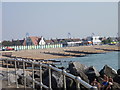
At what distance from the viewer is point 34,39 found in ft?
328

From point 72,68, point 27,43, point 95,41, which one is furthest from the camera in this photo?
point 95,41

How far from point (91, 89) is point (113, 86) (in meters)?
5.39

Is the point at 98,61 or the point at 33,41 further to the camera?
the point at 33,41

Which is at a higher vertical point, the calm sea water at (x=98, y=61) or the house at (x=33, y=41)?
the house at (x=33, y=41)

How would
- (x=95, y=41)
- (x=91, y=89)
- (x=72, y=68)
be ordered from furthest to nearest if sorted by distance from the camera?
(x=95, y=41), (x=72, y=68), (x=91, y=89)

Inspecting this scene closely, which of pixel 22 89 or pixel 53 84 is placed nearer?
pixel 22 89

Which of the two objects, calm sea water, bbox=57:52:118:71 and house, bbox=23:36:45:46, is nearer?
calm sea water, bbox=57:52:118:71

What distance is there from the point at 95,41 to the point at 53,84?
112272 millimetres

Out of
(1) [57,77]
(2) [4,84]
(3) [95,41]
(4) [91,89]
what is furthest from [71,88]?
(3) [95,41]

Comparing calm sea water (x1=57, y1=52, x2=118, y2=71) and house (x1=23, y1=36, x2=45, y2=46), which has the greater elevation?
house (x1=23, y1=36, x2=45, y2=46)

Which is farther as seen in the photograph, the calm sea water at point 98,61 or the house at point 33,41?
the house at point 33,41

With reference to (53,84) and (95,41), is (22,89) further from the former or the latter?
(95,41)

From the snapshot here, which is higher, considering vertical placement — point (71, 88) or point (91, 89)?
point (91, 89)

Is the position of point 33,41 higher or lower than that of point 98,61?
higher
